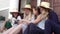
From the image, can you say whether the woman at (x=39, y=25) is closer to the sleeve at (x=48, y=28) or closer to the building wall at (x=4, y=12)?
the sleeve at (x=48, y=28)

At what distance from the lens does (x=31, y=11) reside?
12.2ft

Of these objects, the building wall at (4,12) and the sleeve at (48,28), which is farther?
the building wall at (4,12)

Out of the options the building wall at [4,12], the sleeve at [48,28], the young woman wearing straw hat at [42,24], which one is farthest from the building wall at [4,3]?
the sleeve at [48,28]

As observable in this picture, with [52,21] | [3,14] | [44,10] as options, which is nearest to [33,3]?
[3,14]

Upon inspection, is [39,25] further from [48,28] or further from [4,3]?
[4,3]

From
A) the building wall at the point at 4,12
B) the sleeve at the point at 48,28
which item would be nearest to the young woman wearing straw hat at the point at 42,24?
the sleeve at the point at 48,28

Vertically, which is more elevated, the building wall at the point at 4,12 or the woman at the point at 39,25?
the woman at the point at 39,25

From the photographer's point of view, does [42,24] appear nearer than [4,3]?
Yes

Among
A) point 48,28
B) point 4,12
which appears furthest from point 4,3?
point 48,28

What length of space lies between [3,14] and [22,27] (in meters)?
3.44

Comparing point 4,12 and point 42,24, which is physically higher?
point 42,24

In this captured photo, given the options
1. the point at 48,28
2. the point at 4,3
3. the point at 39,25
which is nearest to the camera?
the point at 48,28

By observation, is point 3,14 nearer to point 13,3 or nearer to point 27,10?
point 13,3

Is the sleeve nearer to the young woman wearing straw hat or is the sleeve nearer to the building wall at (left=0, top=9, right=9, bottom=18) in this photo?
the young woman wearing straw hat
